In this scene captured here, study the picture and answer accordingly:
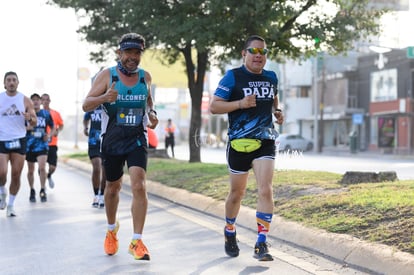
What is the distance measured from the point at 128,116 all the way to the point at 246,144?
110 centimetres

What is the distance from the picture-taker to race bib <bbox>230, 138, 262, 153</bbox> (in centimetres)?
703

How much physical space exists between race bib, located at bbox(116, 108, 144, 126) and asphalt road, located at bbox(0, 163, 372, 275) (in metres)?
1.25

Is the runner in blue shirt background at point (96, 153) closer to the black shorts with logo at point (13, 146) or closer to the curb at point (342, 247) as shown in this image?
the black shorts with logo at point (13, 146)

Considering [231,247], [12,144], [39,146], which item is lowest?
[231,247]

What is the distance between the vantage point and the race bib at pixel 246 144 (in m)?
7.03

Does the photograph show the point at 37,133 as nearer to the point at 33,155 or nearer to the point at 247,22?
the point at 33,155

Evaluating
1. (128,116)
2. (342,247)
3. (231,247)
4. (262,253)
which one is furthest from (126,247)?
(342,247)

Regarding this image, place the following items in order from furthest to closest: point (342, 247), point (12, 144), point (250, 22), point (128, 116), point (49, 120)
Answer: point (250, 22), point (49, 120), point (12, 144), point (342, 247), point (128, 116)

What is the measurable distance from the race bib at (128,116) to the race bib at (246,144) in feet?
2.99

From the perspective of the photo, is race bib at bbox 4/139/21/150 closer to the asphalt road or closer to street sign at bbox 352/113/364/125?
the asphalt road

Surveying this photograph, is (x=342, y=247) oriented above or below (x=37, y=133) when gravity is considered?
below

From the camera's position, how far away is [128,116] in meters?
7.04

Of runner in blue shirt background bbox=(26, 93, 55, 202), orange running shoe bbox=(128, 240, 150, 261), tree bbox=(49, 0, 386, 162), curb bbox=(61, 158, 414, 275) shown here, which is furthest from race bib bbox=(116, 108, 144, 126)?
tree bbox=(49, 0, 386, 162)

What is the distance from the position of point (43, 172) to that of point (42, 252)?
19.2 ft
